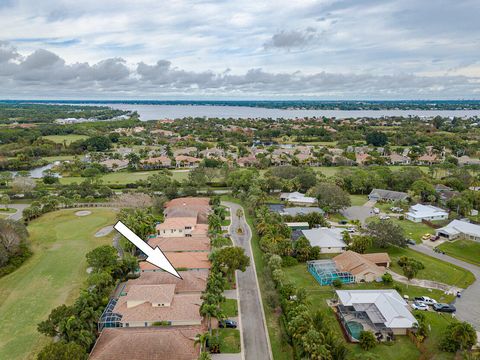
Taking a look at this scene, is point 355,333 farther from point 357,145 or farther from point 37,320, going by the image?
point 357,145

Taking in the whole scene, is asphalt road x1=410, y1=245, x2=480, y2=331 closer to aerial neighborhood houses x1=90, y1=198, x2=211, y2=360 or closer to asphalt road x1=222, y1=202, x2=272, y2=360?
asphalt road x1=222, y1=202, x2=272, y2=360

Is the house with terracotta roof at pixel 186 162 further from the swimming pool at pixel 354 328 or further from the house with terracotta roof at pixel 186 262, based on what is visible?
the swimming pool at pixel 354 328

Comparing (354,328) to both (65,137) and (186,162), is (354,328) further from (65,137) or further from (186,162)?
(65,137)

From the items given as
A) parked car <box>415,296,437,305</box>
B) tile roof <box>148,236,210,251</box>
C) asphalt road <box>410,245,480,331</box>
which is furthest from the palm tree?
asphalt road <box>410,245,480,331</box>

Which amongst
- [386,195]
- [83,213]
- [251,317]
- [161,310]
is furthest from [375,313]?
[83,213]

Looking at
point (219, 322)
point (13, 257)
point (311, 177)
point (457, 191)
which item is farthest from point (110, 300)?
point (457, 191)

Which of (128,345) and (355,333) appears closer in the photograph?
(128,345)
